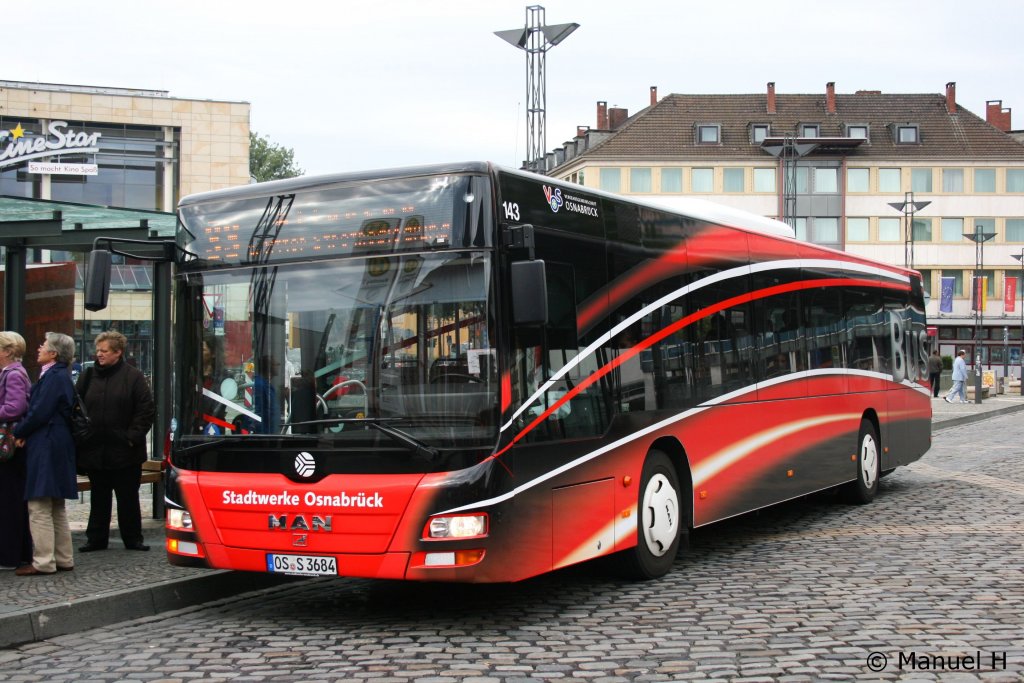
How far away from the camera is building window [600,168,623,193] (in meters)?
77.7

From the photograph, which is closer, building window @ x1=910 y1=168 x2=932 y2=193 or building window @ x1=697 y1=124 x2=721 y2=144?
building window @ x1=910 y1=168 x2=932 y2=193

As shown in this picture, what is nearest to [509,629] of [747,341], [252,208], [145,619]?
[145,619]

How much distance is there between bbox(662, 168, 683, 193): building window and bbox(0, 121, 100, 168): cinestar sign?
1508 inches

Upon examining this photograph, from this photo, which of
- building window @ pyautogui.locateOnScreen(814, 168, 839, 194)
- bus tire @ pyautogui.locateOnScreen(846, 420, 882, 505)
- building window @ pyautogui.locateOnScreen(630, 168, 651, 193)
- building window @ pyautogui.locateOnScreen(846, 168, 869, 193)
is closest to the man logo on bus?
bus tire @ pyautogui.locateOnScreen(846, 420, 882, 505)

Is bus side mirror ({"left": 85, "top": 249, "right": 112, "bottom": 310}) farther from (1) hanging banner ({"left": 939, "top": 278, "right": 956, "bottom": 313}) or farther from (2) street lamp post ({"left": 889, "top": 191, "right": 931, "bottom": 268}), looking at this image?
(1) hanging banner ({"left": 939, "top": 278, "right": 956, "bottom": 313})

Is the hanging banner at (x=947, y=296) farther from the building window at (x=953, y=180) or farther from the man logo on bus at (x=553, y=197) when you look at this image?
the man logo on bus at (x=553, y=197)

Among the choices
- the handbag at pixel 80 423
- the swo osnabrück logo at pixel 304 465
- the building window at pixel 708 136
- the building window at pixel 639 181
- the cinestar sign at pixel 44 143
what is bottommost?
the swo osnabrück logo at pixel 304 465

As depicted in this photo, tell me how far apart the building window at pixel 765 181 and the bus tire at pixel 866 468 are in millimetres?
65978

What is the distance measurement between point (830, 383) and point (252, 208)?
281 inches

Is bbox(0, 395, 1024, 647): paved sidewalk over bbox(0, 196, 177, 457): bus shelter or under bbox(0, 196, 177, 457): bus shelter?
under

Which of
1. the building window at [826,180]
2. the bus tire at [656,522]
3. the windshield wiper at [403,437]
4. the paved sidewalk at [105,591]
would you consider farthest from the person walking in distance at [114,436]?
the building window at [826,180]

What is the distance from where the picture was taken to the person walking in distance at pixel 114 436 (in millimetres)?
9898

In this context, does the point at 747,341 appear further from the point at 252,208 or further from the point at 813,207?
the point at 813,207

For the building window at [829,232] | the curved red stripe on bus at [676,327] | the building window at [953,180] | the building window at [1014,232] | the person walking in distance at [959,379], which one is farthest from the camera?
the building window at [1014,232]
